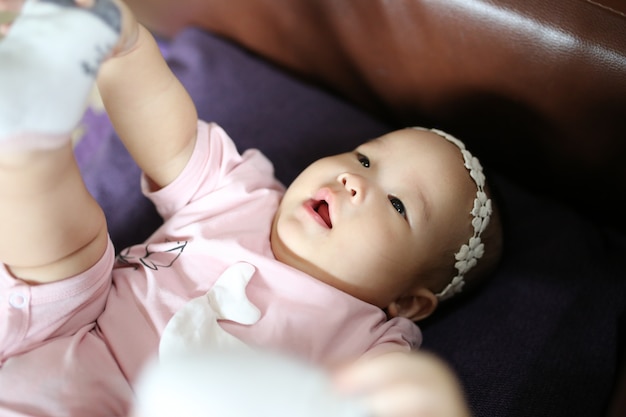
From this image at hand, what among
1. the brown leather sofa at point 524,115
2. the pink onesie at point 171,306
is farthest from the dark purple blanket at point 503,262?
the pink onesie at point 171,306

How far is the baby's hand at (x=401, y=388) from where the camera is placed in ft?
1.97

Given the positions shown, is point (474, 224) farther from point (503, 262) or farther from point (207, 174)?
point (207, 174)

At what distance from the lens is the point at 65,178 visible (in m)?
0.73

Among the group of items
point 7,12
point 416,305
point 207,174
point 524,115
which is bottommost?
point 416,305

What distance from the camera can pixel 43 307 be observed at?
78 centimetres

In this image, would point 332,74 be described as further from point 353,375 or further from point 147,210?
point 353,375

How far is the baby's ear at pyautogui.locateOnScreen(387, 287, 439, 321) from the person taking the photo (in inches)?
38.0

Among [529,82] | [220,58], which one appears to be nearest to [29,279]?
[220,58]

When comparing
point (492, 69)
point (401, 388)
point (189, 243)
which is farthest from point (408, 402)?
point (492, 69)

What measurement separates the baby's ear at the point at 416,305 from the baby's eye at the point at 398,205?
5.3 inches

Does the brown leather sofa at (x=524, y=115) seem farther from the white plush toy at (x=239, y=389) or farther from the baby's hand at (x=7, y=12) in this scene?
the baby's hand at (x=7, y=12)

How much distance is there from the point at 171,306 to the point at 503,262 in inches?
22.3

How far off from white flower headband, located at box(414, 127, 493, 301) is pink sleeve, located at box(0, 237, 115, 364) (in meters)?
0.50

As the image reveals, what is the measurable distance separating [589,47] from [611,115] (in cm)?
11
